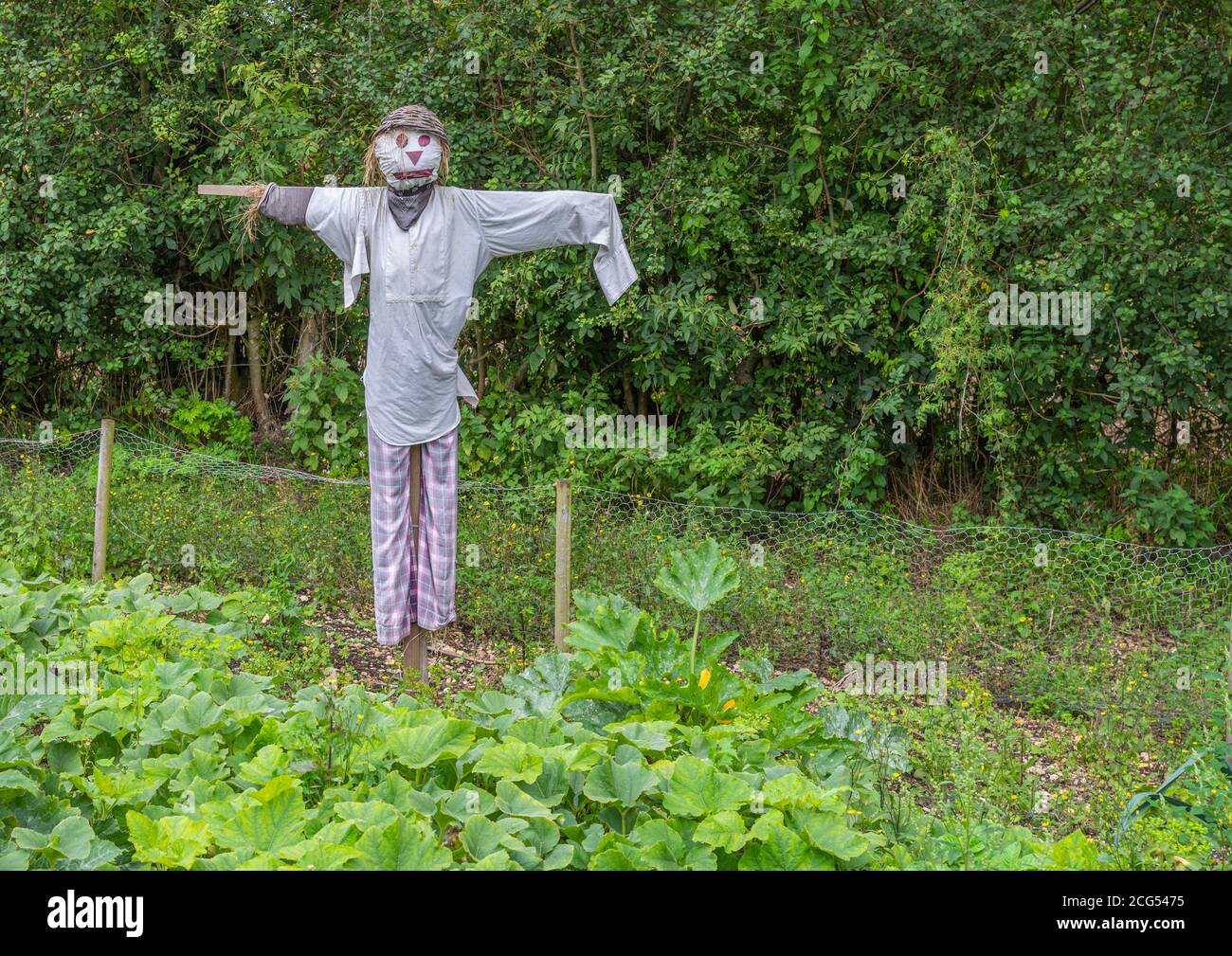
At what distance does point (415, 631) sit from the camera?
5.33 metres

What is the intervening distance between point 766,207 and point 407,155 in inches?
152

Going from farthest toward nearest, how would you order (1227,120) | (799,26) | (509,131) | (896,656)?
(509,131) < (799,26) < (1227,120) < (896,656)

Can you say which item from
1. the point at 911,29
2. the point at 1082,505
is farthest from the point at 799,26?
the point at 1082,505

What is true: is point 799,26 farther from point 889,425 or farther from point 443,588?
point 443,588

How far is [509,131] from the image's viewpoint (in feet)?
28.0

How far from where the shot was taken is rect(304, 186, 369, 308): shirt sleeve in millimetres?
5016

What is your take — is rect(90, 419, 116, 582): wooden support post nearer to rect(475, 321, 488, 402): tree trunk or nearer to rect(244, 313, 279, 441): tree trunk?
rect(475, 321, 488, 402): tree trunk

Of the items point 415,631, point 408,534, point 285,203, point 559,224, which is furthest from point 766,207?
point 415,631

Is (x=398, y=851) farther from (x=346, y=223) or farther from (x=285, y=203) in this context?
(x=285, y=203)

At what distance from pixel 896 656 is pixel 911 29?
13.7 ft

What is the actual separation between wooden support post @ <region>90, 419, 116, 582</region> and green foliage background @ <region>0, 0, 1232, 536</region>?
2.54 m

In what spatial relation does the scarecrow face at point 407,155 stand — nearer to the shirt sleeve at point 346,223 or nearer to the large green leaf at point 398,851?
the shirt sleeve at point 346,223

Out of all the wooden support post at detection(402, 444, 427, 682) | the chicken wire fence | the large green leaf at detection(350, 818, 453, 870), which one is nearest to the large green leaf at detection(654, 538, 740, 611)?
the large green leaf at detection(350, 818, 453, 870)

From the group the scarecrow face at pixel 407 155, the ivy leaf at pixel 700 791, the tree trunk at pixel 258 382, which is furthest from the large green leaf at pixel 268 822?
the tree trunk at pixel 258 382
